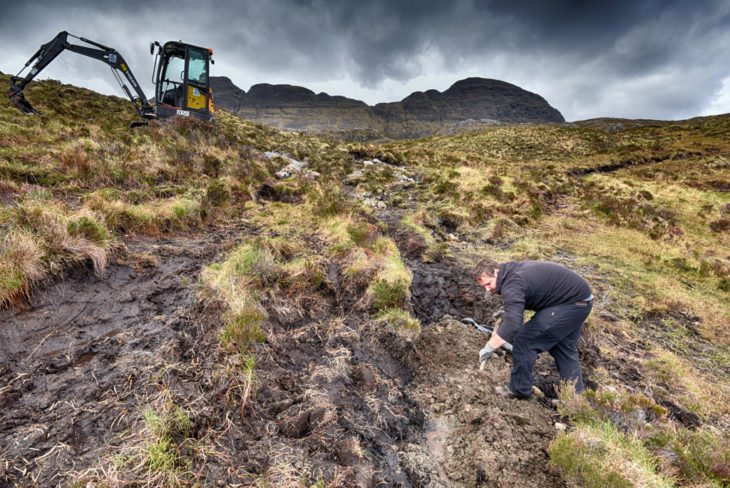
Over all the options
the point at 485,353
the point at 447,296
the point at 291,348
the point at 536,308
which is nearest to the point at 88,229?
the point at 291,348

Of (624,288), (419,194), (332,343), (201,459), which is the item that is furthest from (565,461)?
(419,194)

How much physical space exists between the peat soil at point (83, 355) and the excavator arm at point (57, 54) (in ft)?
44.3

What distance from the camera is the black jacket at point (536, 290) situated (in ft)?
12.9

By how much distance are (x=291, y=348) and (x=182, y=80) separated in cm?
1586

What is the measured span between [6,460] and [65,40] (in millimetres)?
19105

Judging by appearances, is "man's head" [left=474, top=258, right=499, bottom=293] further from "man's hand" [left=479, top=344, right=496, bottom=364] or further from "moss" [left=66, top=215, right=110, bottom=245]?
"moss" [left=66, top=215, right=110, bottom=245]

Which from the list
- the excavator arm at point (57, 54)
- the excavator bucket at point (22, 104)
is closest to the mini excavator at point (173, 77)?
the excavator arm at point (57, 54)

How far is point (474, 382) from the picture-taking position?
14.1 ft

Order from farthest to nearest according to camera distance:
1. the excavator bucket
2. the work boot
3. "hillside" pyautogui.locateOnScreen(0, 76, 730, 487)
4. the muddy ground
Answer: the excavator bucket
the work boot
"hillside" pyautogui.locateOnScreen(0, 76, 730, 487)
the muddy ground

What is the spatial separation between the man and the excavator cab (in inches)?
645

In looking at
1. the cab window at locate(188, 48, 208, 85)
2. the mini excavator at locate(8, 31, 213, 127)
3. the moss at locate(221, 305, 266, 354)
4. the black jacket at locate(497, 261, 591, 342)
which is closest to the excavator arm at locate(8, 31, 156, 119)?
the mini excavator at locate(8, 31, 213, 127)

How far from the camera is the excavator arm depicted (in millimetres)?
12844

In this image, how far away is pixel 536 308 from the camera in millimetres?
4164

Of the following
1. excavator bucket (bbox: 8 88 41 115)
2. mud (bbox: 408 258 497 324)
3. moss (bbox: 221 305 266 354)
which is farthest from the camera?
excavator bucket (bbox: 8 88 41 115)
